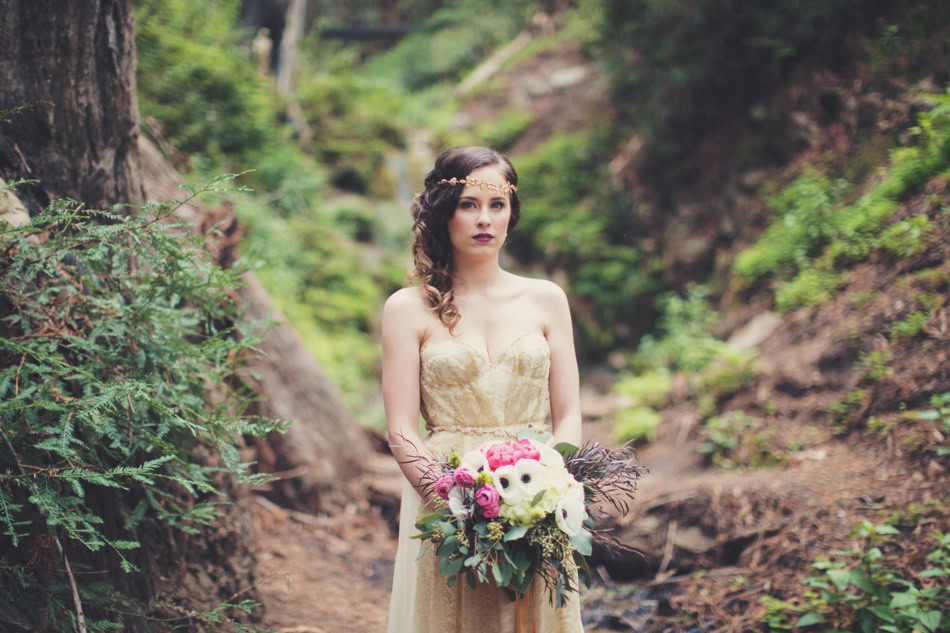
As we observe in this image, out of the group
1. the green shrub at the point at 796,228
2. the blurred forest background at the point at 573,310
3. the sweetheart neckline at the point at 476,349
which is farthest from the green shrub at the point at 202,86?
the green shrub at the point at 796,228

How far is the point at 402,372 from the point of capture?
2.52 m

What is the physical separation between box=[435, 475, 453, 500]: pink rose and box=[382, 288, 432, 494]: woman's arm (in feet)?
1.02

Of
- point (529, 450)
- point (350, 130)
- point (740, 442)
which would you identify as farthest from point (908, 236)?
point (350, 130)

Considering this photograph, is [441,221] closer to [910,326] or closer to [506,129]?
[910,326]

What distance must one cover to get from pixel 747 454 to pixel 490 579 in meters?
3.54

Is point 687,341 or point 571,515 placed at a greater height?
point 687,341

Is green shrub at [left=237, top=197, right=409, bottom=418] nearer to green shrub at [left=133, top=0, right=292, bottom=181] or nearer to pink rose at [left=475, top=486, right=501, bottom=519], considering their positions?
green shrub at [left=133, top=0, right=292, bottom=181]

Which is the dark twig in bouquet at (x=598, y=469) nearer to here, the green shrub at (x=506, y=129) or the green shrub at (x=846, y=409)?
the green shrub at (x=846, y=409)

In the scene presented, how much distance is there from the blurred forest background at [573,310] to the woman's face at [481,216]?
1.04 meters

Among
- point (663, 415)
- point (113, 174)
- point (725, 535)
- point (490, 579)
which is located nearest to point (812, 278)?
point (663, 415)

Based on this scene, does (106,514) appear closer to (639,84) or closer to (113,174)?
(113,174)

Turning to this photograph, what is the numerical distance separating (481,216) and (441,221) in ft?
0.68

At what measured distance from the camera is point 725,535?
410cm

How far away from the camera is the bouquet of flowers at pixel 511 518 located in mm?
2004
